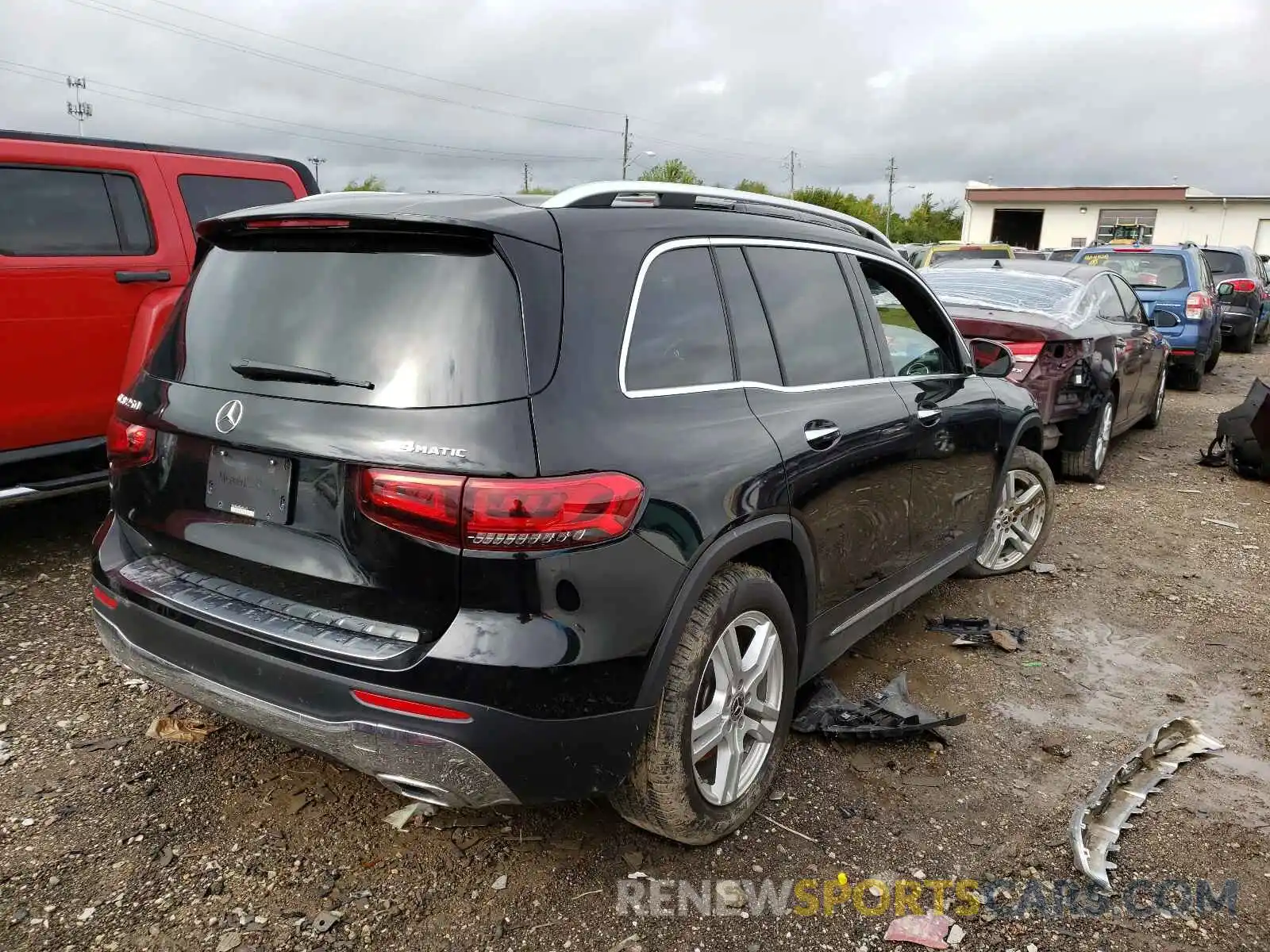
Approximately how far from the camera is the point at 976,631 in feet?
14.8

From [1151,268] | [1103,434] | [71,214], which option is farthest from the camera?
[1151,268]

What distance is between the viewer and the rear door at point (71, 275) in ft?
14.6

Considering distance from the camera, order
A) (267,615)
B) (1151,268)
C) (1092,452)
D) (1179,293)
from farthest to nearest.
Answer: (1151,268) → (1179,293) → (1092,452) → (267,615)

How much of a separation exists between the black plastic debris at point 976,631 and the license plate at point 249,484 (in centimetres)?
319

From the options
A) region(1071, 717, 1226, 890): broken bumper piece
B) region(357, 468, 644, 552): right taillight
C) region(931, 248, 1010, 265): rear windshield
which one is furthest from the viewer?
region(931, 248, 1010, 265): rear windshield

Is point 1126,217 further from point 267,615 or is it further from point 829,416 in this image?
point 267,615

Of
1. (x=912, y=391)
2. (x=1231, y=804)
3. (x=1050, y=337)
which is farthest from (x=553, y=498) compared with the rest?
(x=1050, y=337)

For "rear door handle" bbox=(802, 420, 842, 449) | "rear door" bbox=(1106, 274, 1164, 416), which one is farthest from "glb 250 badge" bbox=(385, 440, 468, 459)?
"rear door" bbox=(1106, 274, 1164, 416)

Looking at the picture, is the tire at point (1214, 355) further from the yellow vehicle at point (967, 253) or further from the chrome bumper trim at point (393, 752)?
the chrome bumper trim at point (393, 752)

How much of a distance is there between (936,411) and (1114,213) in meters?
56.3

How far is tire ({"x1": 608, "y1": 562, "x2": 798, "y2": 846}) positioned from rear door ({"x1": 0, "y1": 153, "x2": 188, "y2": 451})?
364 cm

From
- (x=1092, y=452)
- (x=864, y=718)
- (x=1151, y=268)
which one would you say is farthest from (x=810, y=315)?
(x=1151, y=268)

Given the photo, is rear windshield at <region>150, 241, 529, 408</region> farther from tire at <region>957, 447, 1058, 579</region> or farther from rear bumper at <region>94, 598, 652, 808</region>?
tire at <region>957, 447, 1058, 579</region>

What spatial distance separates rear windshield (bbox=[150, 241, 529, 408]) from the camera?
2.20 meters
